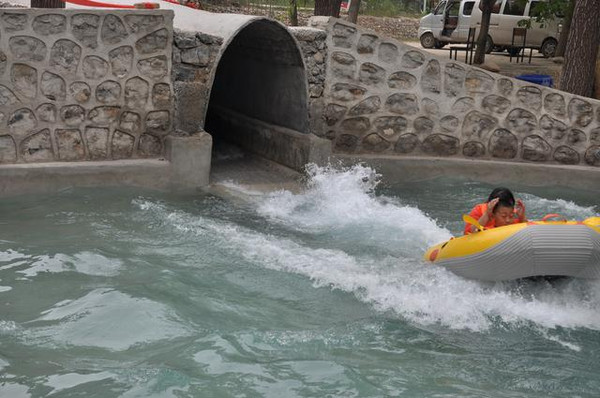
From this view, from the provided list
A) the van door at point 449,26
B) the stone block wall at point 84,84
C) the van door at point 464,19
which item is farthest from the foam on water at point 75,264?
the van door at point 449,26

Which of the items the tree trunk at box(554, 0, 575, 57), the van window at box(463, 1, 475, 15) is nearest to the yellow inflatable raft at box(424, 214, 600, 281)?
the tree trunk at box(554, 0, 575, 57)

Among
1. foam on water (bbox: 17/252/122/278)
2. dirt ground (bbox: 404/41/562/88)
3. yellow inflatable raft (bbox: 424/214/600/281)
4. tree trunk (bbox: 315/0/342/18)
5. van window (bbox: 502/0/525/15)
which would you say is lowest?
foam on water (bbox: 17/252/122/278)

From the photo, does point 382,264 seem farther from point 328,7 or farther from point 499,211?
point 328,7

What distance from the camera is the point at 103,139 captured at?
29.7ft

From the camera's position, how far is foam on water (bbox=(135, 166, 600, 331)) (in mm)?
6211

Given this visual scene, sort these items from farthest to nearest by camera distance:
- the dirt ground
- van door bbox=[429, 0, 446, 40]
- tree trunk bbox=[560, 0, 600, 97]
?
van door bbox=[429, 0, 446, 40] < the dirt ground < tree trunk bbox=[560, 0, 600, 97]

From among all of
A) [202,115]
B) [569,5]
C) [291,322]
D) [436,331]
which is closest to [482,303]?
[436,331]

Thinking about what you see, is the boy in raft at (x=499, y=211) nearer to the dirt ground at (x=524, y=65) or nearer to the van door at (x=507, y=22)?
the dirt ground at (x=524, y=65)

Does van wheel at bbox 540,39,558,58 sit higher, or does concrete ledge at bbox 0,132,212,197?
van wheel at bbox 540,39,558,58

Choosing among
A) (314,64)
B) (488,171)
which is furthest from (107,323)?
(488,171)

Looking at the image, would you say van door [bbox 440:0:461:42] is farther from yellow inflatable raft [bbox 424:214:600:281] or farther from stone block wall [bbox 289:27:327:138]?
yellow inflatable raft [bbox 424:214:600:281]

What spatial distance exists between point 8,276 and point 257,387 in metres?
2.63

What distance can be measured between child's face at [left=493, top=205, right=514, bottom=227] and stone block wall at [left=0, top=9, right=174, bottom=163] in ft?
14.0

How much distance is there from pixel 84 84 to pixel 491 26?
18.2 m
